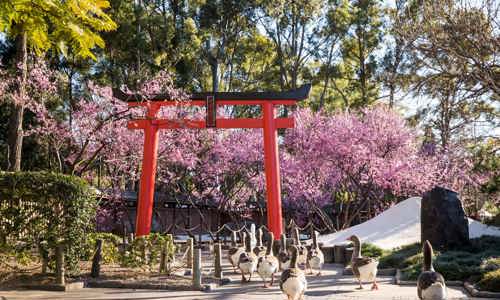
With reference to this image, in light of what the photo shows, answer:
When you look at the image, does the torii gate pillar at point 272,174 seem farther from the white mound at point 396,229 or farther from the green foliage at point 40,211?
the green foliage at point 40,211

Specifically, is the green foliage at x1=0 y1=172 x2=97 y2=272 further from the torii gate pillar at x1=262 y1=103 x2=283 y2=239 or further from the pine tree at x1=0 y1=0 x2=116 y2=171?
the torii gate pillar at x1=262 y1=103 x2=283 y2=239

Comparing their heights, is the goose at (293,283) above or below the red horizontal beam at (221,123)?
below

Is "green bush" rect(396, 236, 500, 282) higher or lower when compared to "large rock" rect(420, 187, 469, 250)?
lower

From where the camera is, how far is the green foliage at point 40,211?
34.0ft

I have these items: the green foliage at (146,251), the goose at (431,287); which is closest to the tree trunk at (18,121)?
the green foliage at (146,251)

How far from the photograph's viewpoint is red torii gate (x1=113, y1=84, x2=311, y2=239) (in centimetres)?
1722

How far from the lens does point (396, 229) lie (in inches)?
700

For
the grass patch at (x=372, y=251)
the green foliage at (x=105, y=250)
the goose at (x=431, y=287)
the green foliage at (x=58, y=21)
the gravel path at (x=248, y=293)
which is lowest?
the gravel path at (x=248, y=293)

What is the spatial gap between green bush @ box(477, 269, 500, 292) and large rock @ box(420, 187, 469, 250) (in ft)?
13.8

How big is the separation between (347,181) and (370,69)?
10.3 metres

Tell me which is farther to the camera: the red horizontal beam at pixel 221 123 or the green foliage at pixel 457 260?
the red horizontal beam at pixel 221 123

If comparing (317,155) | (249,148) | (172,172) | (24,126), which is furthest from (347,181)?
(24,126)

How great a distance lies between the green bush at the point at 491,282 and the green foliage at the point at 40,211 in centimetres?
785

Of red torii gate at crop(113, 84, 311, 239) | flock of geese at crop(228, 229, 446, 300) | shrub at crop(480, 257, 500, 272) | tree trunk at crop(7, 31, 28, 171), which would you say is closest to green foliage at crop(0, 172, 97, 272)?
flock of geese at crop(228, 229, 446, 300)
